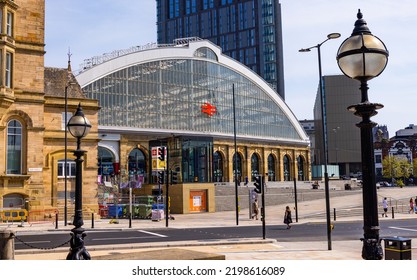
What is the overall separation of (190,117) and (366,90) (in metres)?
67.4

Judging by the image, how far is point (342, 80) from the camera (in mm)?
125688

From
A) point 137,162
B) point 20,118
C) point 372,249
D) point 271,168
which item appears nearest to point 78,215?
point 372,249

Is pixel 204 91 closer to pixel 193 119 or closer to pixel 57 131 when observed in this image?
pixel 193 119

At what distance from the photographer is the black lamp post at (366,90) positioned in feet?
21.3

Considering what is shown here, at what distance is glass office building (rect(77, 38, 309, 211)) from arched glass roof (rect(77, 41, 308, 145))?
0.45ft

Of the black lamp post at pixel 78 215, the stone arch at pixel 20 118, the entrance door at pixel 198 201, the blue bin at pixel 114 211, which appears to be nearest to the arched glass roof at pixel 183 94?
the entrance door at pixel 198 201

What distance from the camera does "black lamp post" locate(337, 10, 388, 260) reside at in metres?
6.48

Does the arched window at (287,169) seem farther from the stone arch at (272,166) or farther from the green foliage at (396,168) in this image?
the green foliage at (396,168)

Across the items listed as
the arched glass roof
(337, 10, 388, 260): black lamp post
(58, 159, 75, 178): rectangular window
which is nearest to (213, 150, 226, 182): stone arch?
the arched glass roof

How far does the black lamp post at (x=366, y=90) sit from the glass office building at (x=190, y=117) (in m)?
44.6

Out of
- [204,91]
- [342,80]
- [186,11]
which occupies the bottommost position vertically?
[204,91]

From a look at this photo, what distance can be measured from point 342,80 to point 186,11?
59.8 metres

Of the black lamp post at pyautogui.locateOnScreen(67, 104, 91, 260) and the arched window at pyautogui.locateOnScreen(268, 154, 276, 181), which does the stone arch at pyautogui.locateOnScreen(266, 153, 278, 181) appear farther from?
the black lamp post at pyautogui.locateOnScreen(67, 104, 91, 260)
